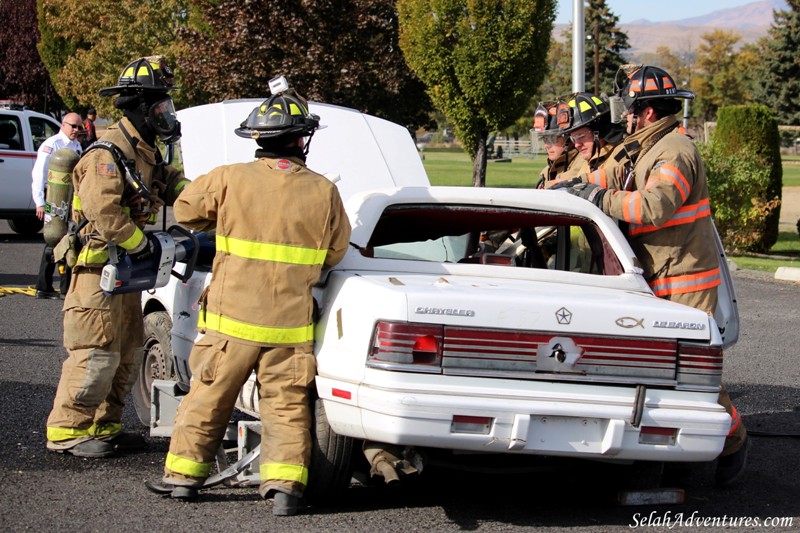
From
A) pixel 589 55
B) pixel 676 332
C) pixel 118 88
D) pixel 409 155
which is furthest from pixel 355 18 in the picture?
pixel 589 55

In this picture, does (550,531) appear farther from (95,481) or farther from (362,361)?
(95,481)

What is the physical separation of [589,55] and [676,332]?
246 feet

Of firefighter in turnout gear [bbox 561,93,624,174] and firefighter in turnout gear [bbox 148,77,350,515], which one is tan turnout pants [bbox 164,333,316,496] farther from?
firefighter in turnout gear [bbox 561,93,624,174]

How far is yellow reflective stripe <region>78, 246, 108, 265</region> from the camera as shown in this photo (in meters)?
5.64

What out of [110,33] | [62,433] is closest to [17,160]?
[62,433]

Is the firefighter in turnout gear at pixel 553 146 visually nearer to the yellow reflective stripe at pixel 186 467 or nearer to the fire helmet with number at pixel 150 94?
the fire helmet with number at pixel 150 94

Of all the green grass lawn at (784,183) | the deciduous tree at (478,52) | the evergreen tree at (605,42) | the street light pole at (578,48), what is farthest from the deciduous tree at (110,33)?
the evergreen tree at (605,42)

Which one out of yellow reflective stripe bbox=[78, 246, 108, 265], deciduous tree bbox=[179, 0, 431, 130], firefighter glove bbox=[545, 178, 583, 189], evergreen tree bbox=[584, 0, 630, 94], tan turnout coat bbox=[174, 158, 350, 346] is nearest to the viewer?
tan turnout coat bbox=[174, 158, 350, 346]

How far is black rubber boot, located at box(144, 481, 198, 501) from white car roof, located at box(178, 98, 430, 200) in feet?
7.29

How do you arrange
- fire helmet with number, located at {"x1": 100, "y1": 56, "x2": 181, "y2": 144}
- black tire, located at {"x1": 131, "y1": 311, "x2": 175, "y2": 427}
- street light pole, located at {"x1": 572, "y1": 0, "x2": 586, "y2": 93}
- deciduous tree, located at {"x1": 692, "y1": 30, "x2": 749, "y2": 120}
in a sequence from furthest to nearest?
deciduous tree, located at {"x1": 692, "y1": 30, "x2": 749, "y2": 120}, street light pole, located at {"x1": 572, "y1": 0, "x2": 586, "y2": 93}, black tire, located at {"x1": 131, "y1": 311, "x2": 175, "y2": 427}, fire helmet with number, located at {"x1": 100, "y1": 56, "x2": 181, "y2": 144}

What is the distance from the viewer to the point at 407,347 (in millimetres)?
4348

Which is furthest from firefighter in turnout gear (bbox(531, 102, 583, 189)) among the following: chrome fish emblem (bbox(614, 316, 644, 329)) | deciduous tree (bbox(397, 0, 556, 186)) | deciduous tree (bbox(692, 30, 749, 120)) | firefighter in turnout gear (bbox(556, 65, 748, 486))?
deciduous tree (bbox(692, 30, 749, 120))

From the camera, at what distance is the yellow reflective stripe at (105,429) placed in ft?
19.2

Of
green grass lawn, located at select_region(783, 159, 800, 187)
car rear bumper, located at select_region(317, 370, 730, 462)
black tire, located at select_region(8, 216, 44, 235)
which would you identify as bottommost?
green grass lawn, located at select_region(783, 159, 800, 187)
